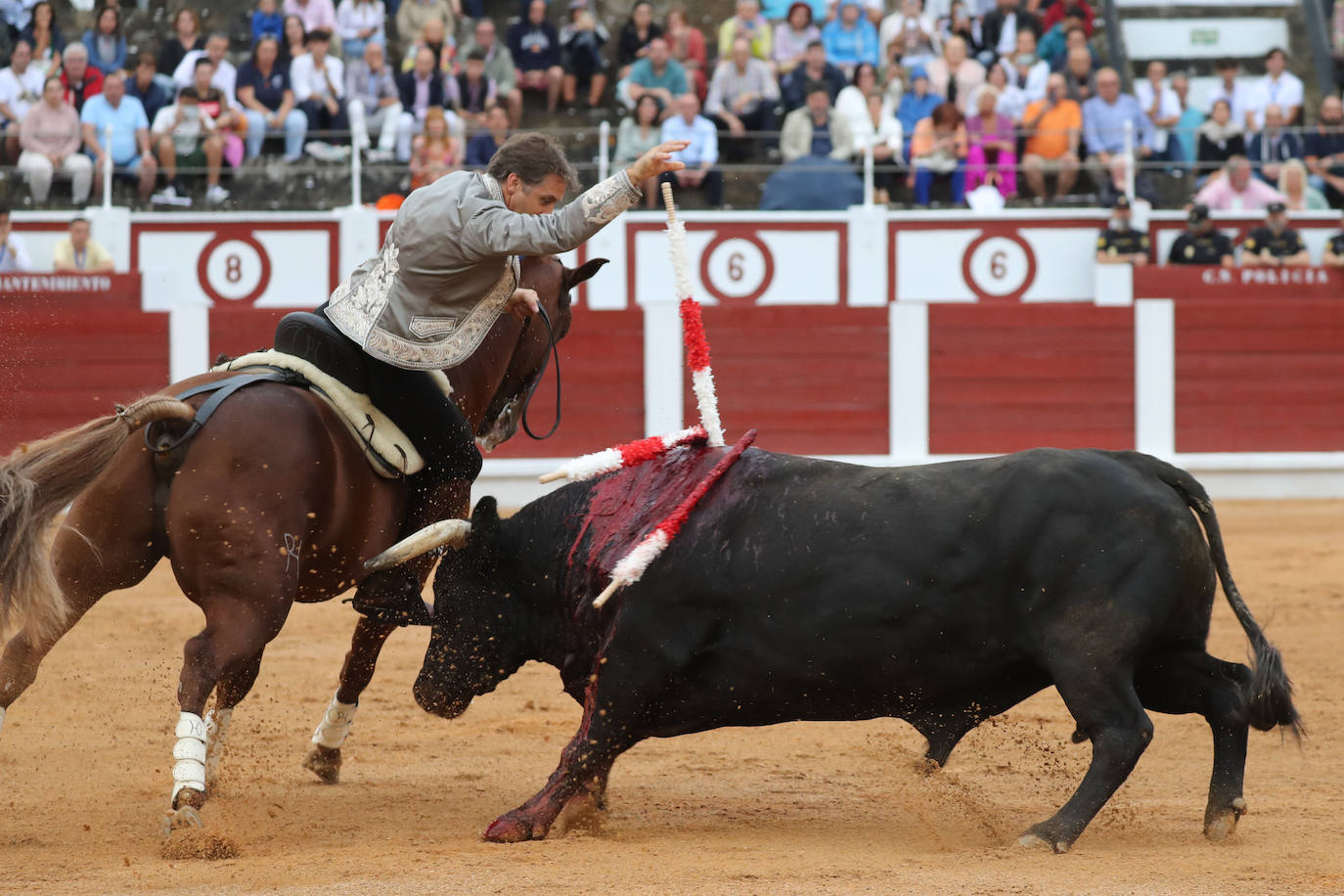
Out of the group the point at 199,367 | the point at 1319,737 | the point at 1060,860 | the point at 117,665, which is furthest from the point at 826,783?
the point at 199,367

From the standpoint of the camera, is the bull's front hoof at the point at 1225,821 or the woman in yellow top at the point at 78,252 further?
the woman in yellow top at the point at 78,252

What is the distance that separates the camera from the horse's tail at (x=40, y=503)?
3.65 meters

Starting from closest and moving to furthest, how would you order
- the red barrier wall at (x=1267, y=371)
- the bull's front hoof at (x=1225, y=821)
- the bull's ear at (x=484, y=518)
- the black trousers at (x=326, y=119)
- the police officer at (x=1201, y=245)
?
the bull's front hoof at (x=1225, y=821) < the bull's ear at (x=484, y=518) < the red barrier wall at (x=1267, y=371) < the police officer at (x=1201, y=245) < the black trousers at (x=326, y=119)

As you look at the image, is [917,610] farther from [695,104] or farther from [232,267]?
[232,267]

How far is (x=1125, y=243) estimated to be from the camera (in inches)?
465

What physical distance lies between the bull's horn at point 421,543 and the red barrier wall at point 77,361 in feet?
23.0

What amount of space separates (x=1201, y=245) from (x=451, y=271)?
889 cm

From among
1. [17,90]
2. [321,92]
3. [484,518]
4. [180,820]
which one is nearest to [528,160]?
[484,518]

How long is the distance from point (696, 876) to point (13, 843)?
161cm

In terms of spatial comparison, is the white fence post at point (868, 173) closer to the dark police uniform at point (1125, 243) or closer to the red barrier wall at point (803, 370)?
the red barrier wall at point (803, 370)

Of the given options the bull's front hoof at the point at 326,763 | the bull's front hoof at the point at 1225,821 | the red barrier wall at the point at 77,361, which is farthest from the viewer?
the red barrier wall at the point at 77,361

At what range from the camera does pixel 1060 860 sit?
3.52 meters

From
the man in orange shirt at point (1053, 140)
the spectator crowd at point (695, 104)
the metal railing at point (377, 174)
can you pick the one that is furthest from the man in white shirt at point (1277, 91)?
the man in orange shirt at point (1053, 140)

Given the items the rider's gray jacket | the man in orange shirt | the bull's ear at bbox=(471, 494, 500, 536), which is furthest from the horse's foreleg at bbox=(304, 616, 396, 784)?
the man in orange shirt
